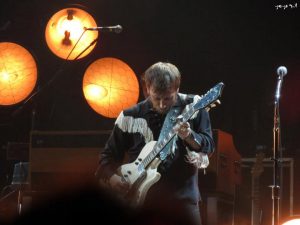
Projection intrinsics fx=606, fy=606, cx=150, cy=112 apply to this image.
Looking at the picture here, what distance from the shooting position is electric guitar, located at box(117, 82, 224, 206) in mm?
3549

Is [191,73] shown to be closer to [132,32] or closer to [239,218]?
[132,32]

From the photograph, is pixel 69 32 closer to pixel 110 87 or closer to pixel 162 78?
pixel 110 87

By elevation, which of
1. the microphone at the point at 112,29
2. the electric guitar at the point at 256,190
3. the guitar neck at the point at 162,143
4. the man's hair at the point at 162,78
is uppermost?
the microphone at the point at 112,29

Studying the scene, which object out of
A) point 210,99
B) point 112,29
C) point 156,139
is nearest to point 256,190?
point 112,29

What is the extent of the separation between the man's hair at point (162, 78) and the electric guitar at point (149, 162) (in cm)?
19

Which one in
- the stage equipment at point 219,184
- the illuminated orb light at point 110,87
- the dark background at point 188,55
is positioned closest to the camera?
the stage equipment at point 219,184

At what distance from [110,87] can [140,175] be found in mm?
2110

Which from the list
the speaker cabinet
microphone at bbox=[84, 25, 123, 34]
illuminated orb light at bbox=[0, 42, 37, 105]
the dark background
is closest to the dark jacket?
the speaker cabinet

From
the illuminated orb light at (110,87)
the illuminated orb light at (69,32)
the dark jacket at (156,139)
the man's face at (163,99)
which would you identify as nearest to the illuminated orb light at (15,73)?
the illuminated orb light at (69,32)

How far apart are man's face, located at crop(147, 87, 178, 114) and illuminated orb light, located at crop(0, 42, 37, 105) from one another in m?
2.36

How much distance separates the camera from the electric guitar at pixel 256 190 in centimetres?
534

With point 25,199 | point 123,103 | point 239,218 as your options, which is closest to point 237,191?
point 239,218

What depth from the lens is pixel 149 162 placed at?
11.9 feet

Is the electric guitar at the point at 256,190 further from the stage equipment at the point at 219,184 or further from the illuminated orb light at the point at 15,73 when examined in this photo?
the illuminated orb light at the point at 15,73
